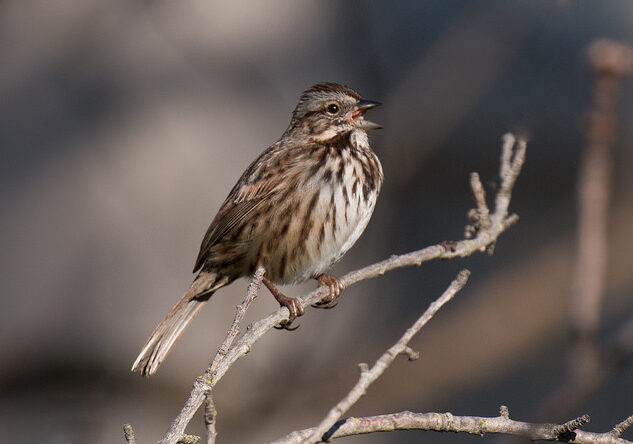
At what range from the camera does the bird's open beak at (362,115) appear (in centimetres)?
459

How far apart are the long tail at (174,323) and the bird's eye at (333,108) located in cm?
97

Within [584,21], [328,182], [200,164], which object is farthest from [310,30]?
[328,182]

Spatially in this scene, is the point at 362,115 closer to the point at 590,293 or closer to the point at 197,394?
the point at 197,394

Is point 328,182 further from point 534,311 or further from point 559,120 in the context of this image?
point 559,120

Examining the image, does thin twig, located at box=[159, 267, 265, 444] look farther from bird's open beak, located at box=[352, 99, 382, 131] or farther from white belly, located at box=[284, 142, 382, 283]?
bird's open beak, located at box=[352, 99, 382, 131]

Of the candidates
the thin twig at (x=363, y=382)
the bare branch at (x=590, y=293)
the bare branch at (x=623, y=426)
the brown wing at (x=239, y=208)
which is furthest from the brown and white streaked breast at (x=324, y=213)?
the bare branch at (x=590, y=293)

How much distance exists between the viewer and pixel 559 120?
7.95m

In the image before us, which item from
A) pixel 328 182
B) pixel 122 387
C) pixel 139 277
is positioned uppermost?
pixel 139 277

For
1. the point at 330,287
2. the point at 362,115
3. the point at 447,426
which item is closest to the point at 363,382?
the point at 447,426

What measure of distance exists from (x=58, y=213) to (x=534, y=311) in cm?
349

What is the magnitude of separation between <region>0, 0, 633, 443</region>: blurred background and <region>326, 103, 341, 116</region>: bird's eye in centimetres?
203

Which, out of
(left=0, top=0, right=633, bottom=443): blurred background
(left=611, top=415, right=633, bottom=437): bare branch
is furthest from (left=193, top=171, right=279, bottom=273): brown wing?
(left=611, top=415, right=633, bottom=437): bare branch

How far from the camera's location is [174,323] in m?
4.43

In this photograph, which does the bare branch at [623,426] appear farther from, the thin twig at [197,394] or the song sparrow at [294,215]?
the song sparrow at [294,215]
